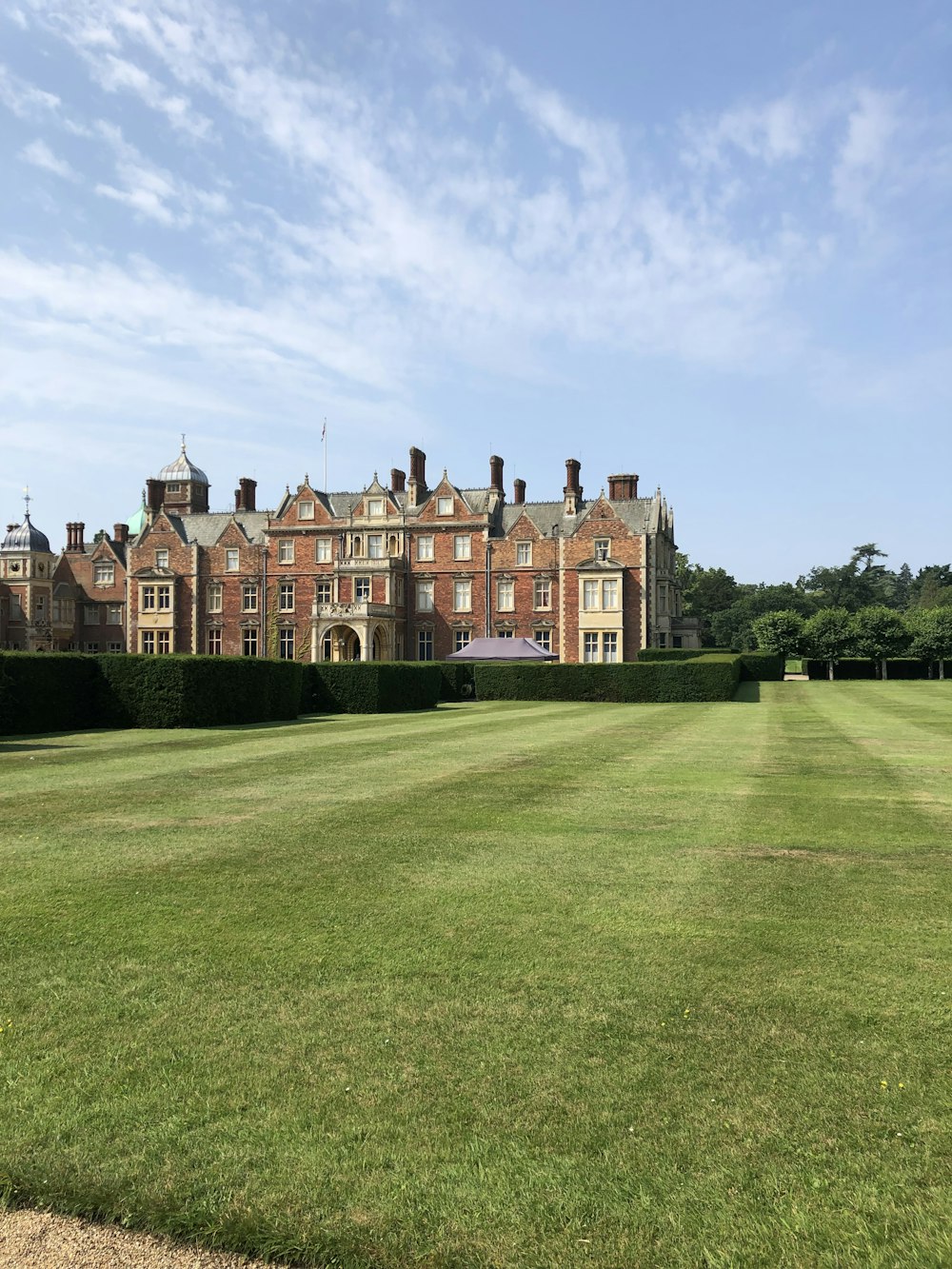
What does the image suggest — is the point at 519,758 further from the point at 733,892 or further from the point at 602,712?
the point at 602,712

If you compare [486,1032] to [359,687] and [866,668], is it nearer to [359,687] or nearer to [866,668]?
[359,687]

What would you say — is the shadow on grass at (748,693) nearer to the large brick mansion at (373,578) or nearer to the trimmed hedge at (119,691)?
the large brick mansion at (373,578)

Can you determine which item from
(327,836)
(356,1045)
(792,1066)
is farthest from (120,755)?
(792,1066)

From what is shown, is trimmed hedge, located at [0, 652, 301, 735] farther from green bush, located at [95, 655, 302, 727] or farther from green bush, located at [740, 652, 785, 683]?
green bush, located at [740, 652, 785, 683]

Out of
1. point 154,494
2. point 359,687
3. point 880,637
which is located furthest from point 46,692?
point 880,637

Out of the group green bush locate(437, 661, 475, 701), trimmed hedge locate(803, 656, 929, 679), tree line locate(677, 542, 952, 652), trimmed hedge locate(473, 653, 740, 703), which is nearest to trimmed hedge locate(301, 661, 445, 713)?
green bush locate(437, 661, 475, 701)

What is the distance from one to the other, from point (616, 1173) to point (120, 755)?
1509 centimetres

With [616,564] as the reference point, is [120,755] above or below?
below

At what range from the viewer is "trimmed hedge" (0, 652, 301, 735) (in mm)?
23359

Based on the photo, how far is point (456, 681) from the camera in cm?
4269

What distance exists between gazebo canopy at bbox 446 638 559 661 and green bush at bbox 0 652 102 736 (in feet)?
88.7

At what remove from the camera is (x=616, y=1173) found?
3844 mm

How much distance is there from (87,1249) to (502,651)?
4828cm

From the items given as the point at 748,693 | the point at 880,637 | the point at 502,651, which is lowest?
the point at 748,693
